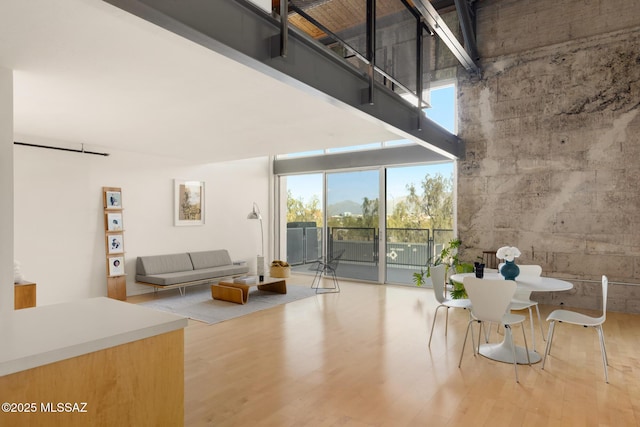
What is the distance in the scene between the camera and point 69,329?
1.61 m

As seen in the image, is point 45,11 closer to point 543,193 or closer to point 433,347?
point 433,347

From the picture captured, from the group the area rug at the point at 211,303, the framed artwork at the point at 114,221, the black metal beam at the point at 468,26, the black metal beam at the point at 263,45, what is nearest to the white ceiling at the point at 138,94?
the black metal beam at the point at 263,45

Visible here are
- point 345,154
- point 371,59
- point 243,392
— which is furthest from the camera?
point 345,154

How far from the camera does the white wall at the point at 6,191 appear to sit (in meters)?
2.88

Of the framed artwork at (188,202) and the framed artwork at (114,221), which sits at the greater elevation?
the framed artwork at (188,202)

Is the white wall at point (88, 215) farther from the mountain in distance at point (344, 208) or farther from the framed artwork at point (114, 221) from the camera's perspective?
the mountain in distance at point (344, 208)

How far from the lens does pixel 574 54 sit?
589cm

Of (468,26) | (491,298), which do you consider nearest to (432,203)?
(468,26)

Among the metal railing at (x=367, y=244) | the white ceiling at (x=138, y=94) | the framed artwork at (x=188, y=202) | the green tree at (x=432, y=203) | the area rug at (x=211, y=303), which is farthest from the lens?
the framed artwork at (x=188, y=202)

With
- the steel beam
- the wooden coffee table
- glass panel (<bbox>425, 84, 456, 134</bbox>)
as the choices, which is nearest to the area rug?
the wooden coffee table

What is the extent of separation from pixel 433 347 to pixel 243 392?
207cm

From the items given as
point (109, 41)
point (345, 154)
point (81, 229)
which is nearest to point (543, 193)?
point (345, 154)

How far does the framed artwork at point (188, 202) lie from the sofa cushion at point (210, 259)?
659 millimetres

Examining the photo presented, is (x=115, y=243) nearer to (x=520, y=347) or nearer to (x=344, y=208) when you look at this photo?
(x=344, y=208)
